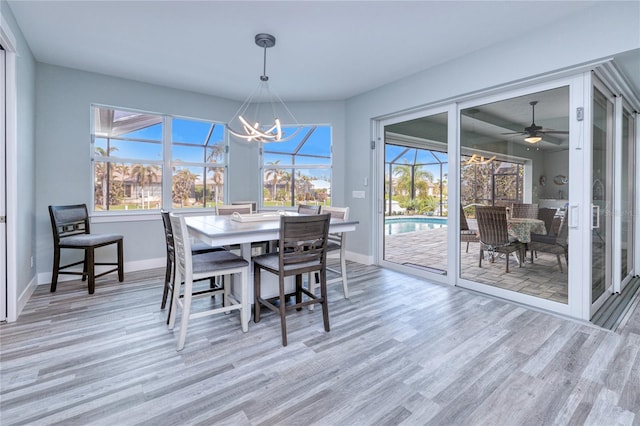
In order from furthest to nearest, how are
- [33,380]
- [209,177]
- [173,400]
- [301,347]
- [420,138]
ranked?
[209,177] < [420,138] < [301,347] < [33,380] < [173,400]

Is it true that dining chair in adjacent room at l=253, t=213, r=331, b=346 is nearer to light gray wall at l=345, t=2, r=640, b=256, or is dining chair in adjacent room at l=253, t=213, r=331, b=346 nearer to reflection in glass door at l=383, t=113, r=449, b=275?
reflection in glass door at l=383, t=113, r=449, b=275

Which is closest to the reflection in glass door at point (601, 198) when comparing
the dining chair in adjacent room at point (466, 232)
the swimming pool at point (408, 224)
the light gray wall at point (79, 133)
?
the dining chair in adjacent room at point (466, 232)

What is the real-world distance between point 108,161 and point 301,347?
12.0ft

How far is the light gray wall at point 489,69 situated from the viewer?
2367 mm

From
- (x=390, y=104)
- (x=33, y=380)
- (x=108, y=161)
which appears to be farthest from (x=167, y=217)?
(x=390, y=104)

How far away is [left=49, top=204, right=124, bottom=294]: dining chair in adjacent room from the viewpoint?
3.25m

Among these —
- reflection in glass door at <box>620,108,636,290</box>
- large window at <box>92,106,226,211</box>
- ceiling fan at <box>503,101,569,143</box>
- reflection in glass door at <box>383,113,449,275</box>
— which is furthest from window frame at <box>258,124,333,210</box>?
reflection in glass door at <box>620,108,636,290</box>

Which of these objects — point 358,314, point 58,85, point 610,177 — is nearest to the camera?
point 358,314

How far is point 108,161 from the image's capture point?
13.5 ft

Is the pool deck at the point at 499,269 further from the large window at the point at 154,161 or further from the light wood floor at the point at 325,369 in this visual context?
the large window at the point at 154,161

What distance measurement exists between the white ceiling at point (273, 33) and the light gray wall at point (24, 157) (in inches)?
6.4

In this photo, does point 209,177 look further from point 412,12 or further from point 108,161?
point 412,12

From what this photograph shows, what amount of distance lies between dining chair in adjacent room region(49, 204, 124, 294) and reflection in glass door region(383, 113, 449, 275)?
3565 mm

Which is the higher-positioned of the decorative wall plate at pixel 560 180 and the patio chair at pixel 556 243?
the decorative wall plate at pixel 560 180
